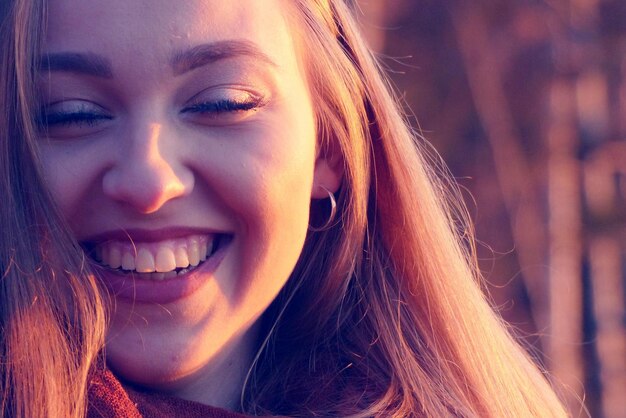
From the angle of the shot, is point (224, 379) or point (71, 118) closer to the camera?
point (71, 118)

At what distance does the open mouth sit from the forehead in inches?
11.6

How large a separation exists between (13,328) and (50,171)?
24cm

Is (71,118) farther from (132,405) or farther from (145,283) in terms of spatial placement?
(132,405)

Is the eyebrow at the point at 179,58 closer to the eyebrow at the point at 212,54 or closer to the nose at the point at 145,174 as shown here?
the eyebrow at the point at 212,54

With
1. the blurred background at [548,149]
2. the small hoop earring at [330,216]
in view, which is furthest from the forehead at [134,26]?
the blurred background at [548,149]

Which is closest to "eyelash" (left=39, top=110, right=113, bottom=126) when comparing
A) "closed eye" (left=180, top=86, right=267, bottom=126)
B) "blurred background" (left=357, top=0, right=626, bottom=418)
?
"closed eye" (left=180, top=86, right=267, bottom=126)

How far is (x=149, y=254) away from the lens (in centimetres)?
162

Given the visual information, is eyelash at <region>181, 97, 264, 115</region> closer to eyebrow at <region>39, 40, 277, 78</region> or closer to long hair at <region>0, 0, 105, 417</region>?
eyebrow at <region>39, 40, 277, 78</region>

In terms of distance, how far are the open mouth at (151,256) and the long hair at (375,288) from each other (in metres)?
0.33

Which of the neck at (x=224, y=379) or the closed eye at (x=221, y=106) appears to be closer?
the closed eye at (x=221, y=106)

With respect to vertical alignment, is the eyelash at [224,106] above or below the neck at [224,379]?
above

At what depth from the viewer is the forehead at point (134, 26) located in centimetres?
156

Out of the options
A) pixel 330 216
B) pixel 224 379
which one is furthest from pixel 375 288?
pixel 224 379

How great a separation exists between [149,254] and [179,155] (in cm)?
17
